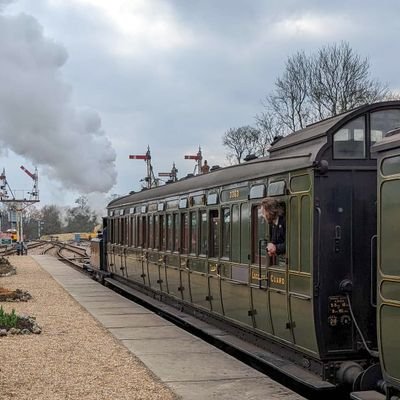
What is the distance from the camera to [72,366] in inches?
346

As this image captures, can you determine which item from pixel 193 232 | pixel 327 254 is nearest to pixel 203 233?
pixel 193 232

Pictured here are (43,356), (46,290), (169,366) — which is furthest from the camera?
(46,290)

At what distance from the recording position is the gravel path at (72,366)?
7.43 m

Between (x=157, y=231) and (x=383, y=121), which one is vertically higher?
(x=383, y=121)

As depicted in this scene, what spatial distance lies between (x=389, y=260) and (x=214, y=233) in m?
5.95

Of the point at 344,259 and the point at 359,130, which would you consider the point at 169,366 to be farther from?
the point at 359,130

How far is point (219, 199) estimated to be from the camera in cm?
1102

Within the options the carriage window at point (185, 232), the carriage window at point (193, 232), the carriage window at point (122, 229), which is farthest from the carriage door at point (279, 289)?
the carriage window at point (122, 229)

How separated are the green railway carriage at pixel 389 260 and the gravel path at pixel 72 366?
8.55 feet

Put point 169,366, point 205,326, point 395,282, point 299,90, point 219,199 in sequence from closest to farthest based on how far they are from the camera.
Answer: point 395,282 < point 169,366 < point 219,199 < point 205,326 < point 299,90

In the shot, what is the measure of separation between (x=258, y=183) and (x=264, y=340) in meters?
2.19

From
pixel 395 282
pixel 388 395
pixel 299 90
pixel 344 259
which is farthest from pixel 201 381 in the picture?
pixel 299 90

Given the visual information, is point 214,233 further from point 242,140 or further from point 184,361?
point 242,140

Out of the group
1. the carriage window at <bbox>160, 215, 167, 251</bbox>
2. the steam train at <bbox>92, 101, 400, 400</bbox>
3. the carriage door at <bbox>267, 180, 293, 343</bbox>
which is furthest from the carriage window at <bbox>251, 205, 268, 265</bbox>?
the carriage window at <bbox>160, 215, 167, 251</bbox>
